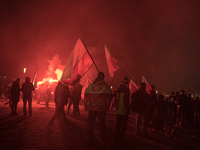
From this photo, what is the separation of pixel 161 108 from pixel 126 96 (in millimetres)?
2541

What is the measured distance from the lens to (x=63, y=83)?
239 inches

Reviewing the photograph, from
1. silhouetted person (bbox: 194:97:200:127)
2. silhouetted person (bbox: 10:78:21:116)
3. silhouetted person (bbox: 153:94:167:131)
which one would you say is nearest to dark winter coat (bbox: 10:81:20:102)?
silhouetted person (bbox: 10:78:21:116)

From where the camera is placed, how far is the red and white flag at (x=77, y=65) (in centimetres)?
589

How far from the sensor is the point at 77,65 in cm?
609

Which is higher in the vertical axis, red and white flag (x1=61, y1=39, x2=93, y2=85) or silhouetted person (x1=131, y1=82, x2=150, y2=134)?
red and white flag (x1=61, y1=39, x2=93, y2=85)

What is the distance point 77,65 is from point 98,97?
208 centimetres

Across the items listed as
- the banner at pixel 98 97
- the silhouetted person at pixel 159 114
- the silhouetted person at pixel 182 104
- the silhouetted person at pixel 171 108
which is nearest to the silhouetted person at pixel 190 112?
the silhouetted person at pixel 171 108

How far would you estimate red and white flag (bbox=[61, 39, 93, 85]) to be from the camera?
5.89 metres

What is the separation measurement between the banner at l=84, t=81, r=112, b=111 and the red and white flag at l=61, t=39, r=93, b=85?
1443 millimetres

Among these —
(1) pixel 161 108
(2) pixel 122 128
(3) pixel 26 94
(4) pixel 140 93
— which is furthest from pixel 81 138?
(3) pixel 26 94

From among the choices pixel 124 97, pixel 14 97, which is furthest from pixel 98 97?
pixel 14 97

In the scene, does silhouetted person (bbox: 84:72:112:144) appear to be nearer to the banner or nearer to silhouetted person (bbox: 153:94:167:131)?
the banner

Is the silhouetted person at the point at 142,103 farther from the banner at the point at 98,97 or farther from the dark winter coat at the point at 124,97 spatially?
the banner at the point at 98,97

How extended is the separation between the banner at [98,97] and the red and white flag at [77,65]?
144 centimetres
